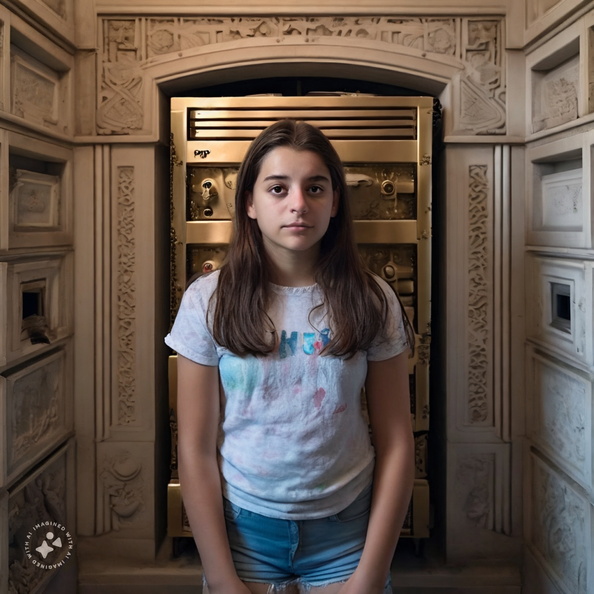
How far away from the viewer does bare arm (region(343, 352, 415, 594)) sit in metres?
1.14

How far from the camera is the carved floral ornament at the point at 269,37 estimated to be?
6.16 ft

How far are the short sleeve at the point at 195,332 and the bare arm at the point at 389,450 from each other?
0.34 metres

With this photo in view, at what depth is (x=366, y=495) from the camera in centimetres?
118

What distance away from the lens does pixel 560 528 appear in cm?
167

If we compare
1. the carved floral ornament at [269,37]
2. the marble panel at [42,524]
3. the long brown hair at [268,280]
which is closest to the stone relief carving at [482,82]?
the carved floral ornament at [269,37]

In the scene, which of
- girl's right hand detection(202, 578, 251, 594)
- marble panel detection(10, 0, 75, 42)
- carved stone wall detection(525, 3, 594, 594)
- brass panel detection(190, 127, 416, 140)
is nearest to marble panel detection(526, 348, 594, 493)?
carved stone wall detection(525, 3, 594, 594)

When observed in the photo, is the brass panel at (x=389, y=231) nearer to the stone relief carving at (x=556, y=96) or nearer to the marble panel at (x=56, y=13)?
the stone relief carving at (x=556, y=96)

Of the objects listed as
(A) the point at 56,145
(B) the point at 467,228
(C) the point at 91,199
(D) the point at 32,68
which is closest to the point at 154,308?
(C) the point at 91,199

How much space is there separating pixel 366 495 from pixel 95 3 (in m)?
1.77

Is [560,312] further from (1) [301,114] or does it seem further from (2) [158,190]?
(2) [158,190]

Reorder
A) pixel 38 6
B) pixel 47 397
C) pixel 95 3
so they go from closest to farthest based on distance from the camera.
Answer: pixel 38 6 → pixel 47 397 → pixel 95 3

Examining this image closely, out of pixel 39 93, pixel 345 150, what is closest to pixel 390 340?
pixel 345 150

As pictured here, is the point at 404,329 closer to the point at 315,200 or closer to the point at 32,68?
the point at 315,200

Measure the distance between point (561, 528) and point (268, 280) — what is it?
121cm
